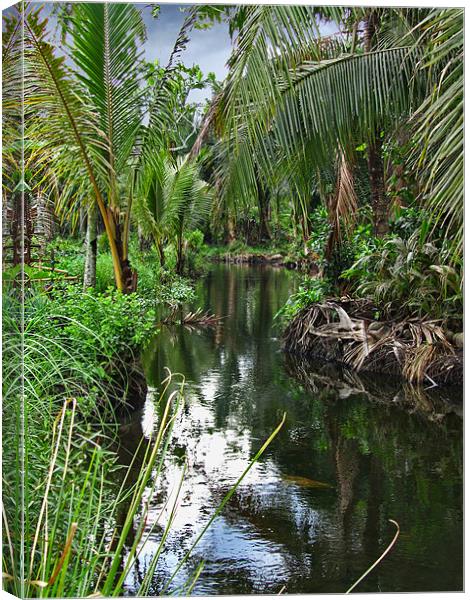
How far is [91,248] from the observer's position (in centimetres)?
492

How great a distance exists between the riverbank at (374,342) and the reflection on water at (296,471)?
0.67 ft

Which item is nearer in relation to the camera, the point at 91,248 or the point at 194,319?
the point at 91,248

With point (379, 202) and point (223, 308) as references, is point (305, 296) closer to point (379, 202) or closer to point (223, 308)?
point (223, 308)

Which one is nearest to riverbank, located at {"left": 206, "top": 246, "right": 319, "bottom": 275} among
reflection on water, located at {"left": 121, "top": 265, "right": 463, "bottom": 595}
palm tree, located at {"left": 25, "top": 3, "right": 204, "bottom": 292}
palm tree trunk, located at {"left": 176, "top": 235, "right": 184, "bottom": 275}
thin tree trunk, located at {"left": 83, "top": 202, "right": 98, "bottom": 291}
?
reflection on water, located at {"left": 121, "top": 265, "right": 463, "bottom": 595}

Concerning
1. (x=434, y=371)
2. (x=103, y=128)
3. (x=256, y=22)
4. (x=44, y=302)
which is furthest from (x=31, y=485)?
(x=434, y=371)

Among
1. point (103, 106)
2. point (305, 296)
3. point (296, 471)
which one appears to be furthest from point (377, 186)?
point (296, 471)

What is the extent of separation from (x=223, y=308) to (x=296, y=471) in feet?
9.34

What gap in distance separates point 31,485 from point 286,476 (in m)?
1.80

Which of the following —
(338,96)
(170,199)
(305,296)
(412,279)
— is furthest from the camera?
(305,296)

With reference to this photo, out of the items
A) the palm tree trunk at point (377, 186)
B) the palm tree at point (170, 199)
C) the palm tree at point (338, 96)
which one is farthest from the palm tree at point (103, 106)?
the palm tree trunk at point (377, 186)

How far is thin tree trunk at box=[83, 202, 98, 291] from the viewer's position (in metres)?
4.86

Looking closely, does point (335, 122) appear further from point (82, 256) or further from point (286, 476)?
point (82, 256)

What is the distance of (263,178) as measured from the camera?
4457mm

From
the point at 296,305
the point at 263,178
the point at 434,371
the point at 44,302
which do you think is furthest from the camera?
the point at 296,305
